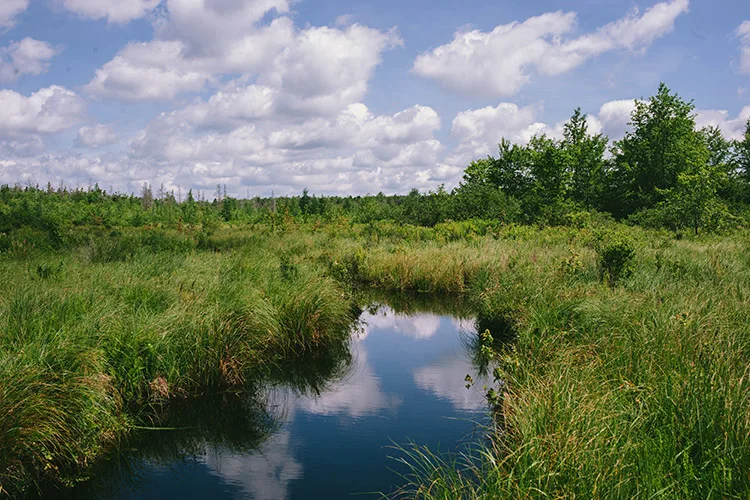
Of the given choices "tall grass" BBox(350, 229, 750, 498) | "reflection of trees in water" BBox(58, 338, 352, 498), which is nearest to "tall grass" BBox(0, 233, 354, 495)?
"reflection of trees in water" BBox(58, 338, 352, 498)

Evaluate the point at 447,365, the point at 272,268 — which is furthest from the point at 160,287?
the point at 447,365

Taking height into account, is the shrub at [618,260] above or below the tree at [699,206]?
below

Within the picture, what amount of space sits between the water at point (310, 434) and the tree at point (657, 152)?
108ft

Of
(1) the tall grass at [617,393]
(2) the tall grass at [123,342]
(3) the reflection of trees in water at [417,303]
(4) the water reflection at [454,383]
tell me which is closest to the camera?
(1) the tall grass at [617,393]

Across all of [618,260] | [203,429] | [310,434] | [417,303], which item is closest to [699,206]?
[618,260]

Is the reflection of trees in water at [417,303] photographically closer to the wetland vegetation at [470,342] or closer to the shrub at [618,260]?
the wetland vegetation at [470,342]

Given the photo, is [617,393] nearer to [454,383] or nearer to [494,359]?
[454,383]

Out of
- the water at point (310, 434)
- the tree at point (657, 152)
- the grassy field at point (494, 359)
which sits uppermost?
the tree at point (657, 152)

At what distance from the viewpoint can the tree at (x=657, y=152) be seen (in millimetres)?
35688

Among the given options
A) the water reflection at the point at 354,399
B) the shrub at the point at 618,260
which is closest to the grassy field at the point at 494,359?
the shrub at the point at 618,260

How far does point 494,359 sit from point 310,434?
3.99 meters

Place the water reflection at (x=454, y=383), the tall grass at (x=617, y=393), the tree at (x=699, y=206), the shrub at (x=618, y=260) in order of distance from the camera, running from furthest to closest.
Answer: the tree at (x=699, y=206), the shrub at (x=618, y=260), the water reflection at (x=454, y=383), the tall grass at (x=617, y=393)

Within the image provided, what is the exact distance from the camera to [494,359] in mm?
8773

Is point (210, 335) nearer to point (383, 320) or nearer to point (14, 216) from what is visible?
point (383, 320)
